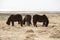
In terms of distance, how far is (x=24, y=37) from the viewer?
2.38 metres

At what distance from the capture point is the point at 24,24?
119 inches

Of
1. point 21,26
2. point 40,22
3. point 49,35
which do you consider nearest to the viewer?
point 49,35

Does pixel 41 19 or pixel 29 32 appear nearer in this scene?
pixel 29 32

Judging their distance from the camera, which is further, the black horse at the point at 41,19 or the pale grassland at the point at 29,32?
the black horse at the point at 41,19

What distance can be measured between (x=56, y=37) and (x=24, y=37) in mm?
355

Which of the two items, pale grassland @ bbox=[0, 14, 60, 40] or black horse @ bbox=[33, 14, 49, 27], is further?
black horse @ bbox=[33, 14, 49, 27]
